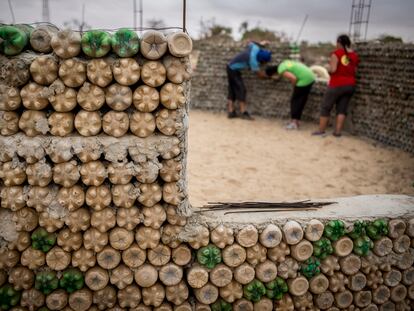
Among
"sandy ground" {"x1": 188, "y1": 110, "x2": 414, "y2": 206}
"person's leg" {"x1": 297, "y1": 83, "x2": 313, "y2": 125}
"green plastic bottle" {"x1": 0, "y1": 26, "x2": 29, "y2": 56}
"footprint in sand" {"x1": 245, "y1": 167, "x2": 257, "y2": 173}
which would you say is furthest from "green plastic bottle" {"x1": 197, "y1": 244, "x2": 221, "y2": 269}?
"person's leg" {"x1": 297, "y1": 83, "x2": 313, "y2": 125}

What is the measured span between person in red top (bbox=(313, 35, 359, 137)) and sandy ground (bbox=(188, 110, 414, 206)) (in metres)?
0.49

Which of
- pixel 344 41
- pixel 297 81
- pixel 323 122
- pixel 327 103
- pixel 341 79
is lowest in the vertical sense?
pixel 323 122

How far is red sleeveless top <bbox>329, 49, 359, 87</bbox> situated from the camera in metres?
5.89

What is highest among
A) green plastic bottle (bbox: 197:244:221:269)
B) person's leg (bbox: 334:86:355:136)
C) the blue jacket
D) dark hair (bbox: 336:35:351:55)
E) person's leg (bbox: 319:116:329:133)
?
dark hair (bbox: 336:35:351:55)

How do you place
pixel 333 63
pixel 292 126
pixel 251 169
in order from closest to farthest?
pixel 251 169 → pixel 333 63 → pixel 292 126

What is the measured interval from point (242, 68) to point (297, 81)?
1309mm

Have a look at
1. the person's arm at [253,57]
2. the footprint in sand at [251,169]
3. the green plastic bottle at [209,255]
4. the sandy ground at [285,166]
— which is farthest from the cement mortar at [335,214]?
the person's arm at [253,57]

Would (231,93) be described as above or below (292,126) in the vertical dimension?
above

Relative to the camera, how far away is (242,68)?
7.62 meters

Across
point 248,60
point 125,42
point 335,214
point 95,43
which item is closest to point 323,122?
point 248,60

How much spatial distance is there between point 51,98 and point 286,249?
179 cm

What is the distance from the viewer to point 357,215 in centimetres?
250

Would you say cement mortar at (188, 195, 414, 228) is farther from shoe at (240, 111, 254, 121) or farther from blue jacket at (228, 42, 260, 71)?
shoe at (240, 111, 254, 121)

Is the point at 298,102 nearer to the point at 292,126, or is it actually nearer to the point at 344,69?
the point at 292,126
